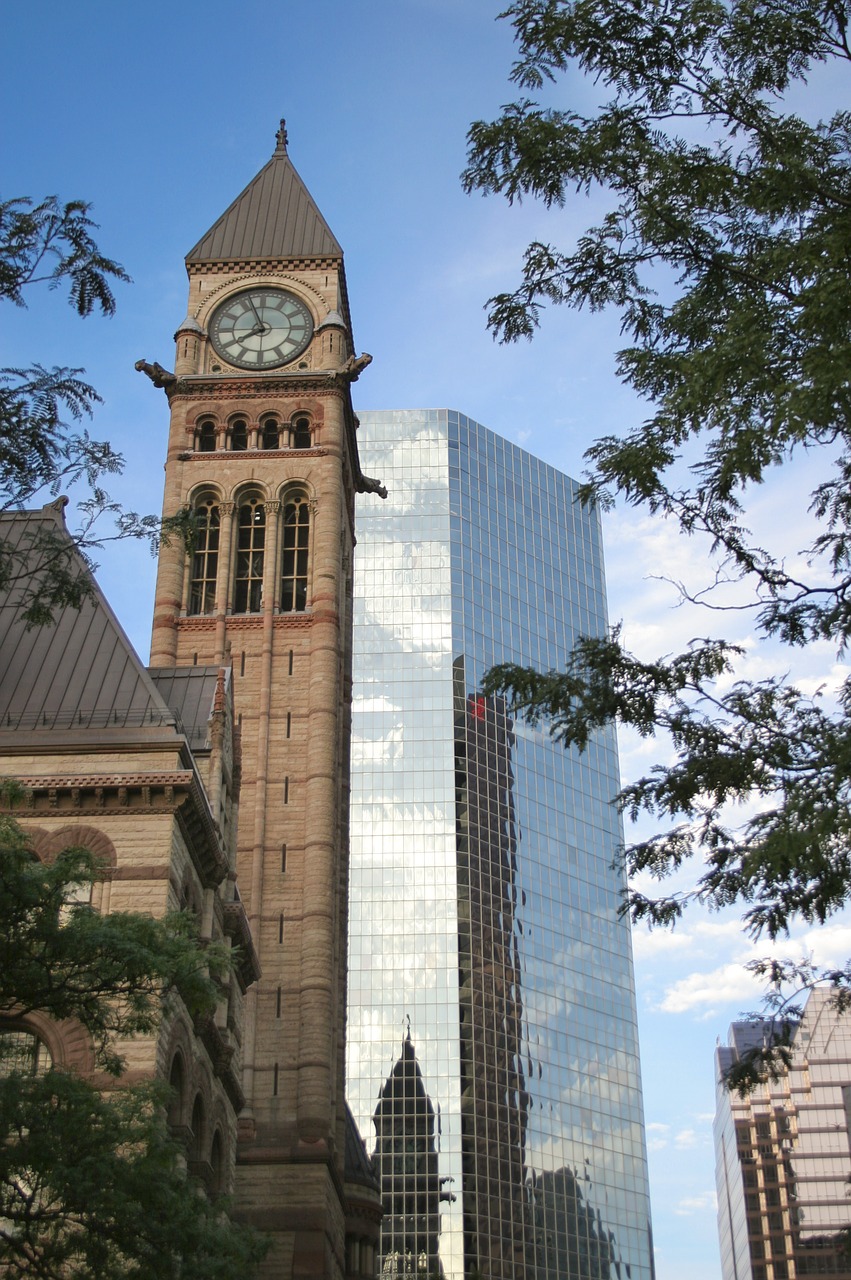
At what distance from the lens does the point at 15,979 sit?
858 inches

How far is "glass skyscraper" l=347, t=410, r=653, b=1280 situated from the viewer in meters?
110

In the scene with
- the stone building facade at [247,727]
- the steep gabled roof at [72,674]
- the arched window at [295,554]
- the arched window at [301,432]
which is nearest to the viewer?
the stone building facade at [247,727]

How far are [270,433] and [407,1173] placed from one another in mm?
57632

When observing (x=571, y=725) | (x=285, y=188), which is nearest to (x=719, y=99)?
(x=571, y=725)

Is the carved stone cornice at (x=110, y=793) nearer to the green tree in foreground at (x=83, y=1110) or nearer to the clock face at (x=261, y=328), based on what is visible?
the green tree in foreground at (x=83, y=1110)

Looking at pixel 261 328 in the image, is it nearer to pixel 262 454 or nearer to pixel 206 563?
pixel 262 454

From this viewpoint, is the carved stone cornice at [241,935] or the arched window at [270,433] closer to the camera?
the carved stone cornice at [241,935]

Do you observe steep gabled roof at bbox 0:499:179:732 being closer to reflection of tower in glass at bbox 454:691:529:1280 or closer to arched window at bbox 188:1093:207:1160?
arched window at bbox 188:1093:207:1160

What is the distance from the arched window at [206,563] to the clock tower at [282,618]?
0.08 metres

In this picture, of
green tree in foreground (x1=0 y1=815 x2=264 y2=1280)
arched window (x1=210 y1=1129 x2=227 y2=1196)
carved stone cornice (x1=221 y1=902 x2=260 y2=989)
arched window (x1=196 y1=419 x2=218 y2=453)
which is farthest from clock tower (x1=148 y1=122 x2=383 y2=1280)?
green tree in foreground (x1=0 y1=815 x2=264 y2=1280)

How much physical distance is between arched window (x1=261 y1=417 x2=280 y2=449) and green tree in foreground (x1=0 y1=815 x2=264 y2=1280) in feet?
156

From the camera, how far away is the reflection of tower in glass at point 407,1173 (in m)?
106

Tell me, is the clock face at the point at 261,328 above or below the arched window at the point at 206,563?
above

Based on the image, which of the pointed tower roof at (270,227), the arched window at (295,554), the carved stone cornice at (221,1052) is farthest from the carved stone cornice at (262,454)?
the carved stone cornice at (221,1052)
